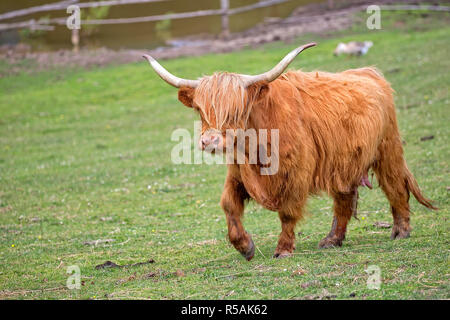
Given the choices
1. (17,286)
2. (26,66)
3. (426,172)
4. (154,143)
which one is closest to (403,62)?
(154,143)

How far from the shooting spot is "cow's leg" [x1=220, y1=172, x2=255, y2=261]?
6.00 metres

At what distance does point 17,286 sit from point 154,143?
8211mm

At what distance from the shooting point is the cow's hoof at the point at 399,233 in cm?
670

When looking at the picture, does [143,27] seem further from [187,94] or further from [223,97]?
[223,97]

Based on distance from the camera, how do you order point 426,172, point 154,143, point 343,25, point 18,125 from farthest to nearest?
point 343,25 → point 18,125 → point 154,143 → point 426,172

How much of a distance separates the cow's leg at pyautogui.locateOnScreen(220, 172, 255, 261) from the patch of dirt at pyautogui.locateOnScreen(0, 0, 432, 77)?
1457 cm

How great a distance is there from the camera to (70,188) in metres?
10.8

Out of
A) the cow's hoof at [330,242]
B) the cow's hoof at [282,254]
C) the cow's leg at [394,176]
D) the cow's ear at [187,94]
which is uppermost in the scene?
the cow's ear at [187,94]

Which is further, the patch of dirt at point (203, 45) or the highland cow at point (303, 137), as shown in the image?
the patch of dirt at point (203, 45)

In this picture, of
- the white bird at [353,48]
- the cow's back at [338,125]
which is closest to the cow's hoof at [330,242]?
the cow's back at [338,125]

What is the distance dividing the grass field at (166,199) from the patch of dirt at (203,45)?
76 centimetres

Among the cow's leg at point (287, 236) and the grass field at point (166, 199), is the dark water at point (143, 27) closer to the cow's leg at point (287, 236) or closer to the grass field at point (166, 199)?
the grass field at point (166, 199)

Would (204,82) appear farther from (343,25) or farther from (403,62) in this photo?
(343,25)

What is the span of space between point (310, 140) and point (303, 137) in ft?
0.46
